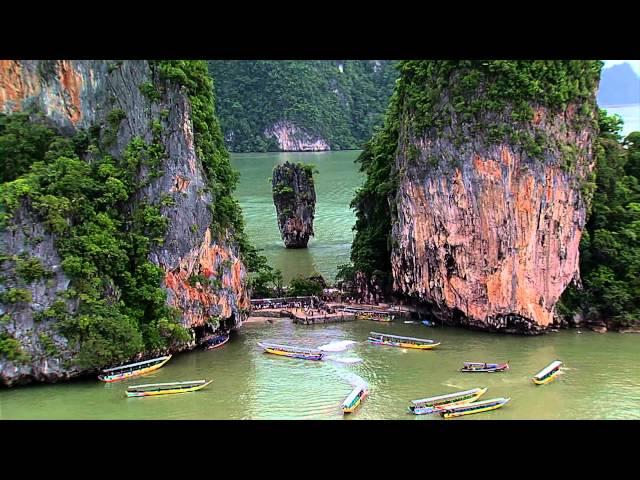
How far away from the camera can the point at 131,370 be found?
12203 millimetres

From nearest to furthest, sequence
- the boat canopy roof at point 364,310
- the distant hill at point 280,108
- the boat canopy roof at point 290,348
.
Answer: the boat canopy roof at point 290,348 < the boat canopy roof at point 364,310 < the distant hill at point 280,108

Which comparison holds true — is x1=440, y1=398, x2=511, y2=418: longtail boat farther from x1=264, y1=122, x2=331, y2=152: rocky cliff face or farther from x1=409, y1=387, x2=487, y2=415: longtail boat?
x1=264, y1=122, x2=331, y2=152: rocky cliff face

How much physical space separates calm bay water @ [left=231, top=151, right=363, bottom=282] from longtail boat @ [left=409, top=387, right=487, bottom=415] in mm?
9467

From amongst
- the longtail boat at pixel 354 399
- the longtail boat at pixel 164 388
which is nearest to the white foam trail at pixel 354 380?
the longtail boat at pixel 354 399

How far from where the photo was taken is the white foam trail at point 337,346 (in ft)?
46.3

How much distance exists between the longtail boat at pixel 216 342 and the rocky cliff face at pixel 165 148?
15.4 inches

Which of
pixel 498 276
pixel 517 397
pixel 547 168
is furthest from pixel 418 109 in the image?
pixel 517 397

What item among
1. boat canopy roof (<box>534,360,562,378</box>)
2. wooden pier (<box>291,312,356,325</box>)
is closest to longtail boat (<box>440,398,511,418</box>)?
Result: boat canopy roof (<box>534,360,562,378</box>)

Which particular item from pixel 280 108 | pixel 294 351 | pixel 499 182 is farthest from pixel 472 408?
pixel 280 108

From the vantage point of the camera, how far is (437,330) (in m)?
15.3

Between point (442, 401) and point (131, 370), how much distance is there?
216 inches

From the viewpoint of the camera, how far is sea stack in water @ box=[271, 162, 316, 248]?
959 inches

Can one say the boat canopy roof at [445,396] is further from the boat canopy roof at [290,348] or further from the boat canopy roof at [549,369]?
the boat canopy roof at [290,348]
